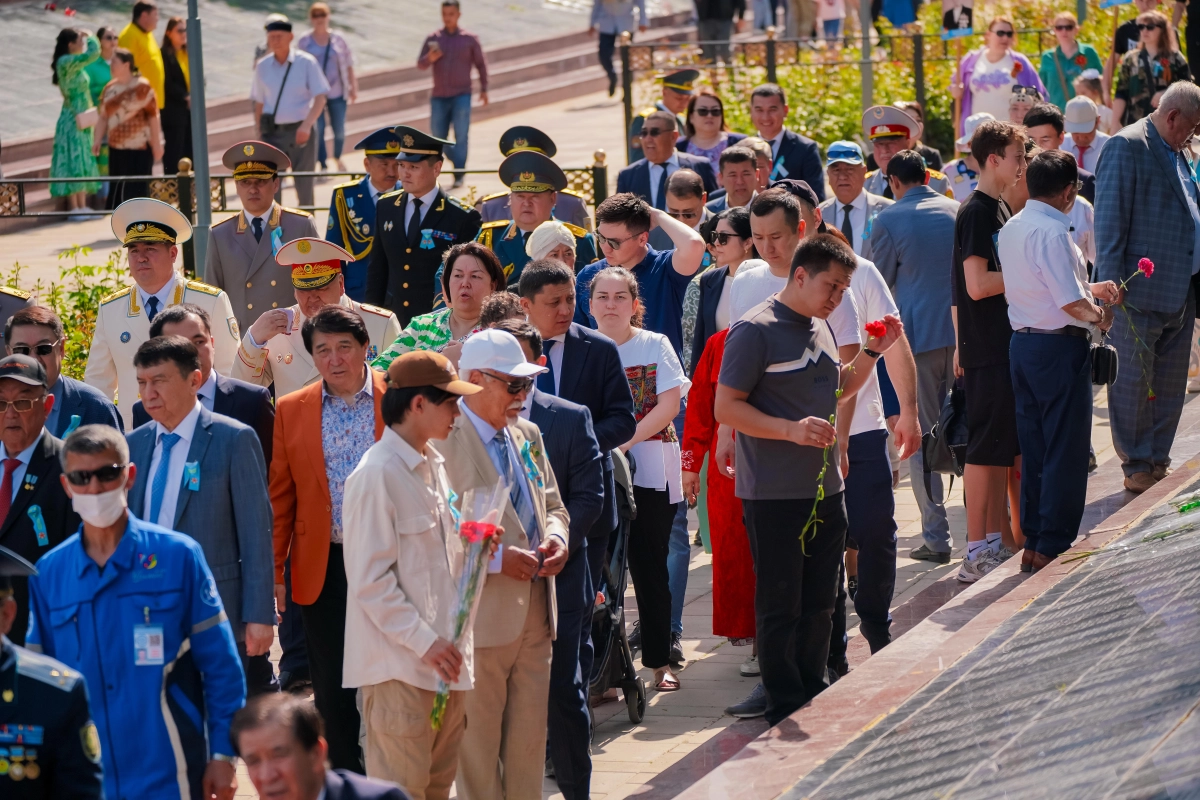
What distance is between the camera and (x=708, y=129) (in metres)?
12.2

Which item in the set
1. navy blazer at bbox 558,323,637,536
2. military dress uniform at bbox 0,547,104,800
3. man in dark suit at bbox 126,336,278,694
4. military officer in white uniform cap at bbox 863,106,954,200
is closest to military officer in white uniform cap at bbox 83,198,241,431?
navy blazer at bbox 558,323,637,536

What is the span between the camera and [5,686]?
3.81m

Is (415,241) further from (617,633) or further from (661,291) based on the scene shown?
(617,633)

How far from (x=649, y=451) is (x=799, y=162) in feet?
16.5

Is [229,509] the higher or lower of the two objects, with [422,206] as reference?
lower

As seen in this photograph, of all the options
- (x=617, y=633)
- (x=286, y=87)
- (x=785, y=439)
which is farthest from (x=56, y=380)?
(x=286, y=87)

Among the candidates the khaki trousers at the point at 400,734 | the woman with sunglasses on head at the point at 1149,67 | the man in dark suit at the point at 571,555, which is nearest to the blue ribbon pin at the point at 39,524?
the khaki trousers at the point at 400,734

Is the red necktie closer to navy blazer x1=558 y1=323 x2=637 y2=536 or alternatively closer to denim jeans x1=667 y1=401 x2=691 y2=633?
navy blazer x1=558 y1=323 x2=637 y2=536

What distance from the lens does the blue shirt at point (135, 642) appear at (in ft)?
14.9

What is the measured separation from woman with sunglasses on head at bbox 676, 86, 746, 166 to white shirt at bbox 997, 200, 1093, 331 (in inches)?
182

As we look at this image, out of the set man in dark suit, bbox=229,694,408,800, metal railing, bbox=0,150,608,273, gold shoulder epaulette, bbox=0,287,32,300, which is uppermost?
metal railing, bbox=0,150,608,273

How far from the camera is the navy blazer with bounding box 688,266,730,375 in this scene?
26.1 feet

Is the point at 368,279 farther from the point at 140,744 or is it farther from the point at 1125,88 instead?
the point at 1125,88

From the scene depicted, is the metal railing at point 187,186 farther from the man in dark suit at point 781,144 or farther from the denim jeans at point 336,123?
the denim jeans at point 336,123
